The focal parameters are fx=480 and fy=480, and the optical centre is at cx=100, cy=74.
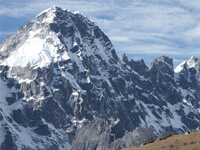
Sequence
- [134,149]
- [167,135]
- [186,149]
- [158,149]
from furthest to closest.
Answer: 1. [167,135]
2. [134,149]
3. [158,149]
4. [186,149]

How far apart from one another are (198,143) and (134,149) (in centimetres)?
2170

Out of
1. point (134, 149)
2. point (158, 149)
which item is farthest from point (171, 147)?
point (134, 149)

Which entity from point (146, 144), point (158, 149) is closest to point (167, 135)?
point (146, 144)

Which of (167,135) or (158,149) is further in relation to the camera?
(167,135)

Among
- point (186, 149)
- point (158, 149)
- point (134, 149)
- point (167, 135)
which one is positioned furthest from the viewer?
point (167, 135)

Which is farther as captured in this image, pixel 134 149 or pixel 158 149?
pixel 134 149

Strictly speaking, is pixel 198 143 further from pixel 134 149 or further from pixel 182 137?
pixel 134 149

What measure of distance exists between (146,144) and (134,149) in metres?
6.38

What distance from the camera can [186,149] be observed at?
354 feet

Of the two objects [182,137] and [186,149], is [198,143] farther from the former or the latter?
[182,137]

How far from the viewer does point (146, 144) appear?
5182 inches

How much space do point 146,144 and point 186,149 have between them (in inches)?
971

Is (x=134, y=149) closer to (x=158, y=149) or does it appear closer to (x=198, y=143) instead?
(x=158, y=149)

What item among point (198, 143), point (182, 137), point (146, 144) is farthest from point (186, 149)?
point (146, 144)
